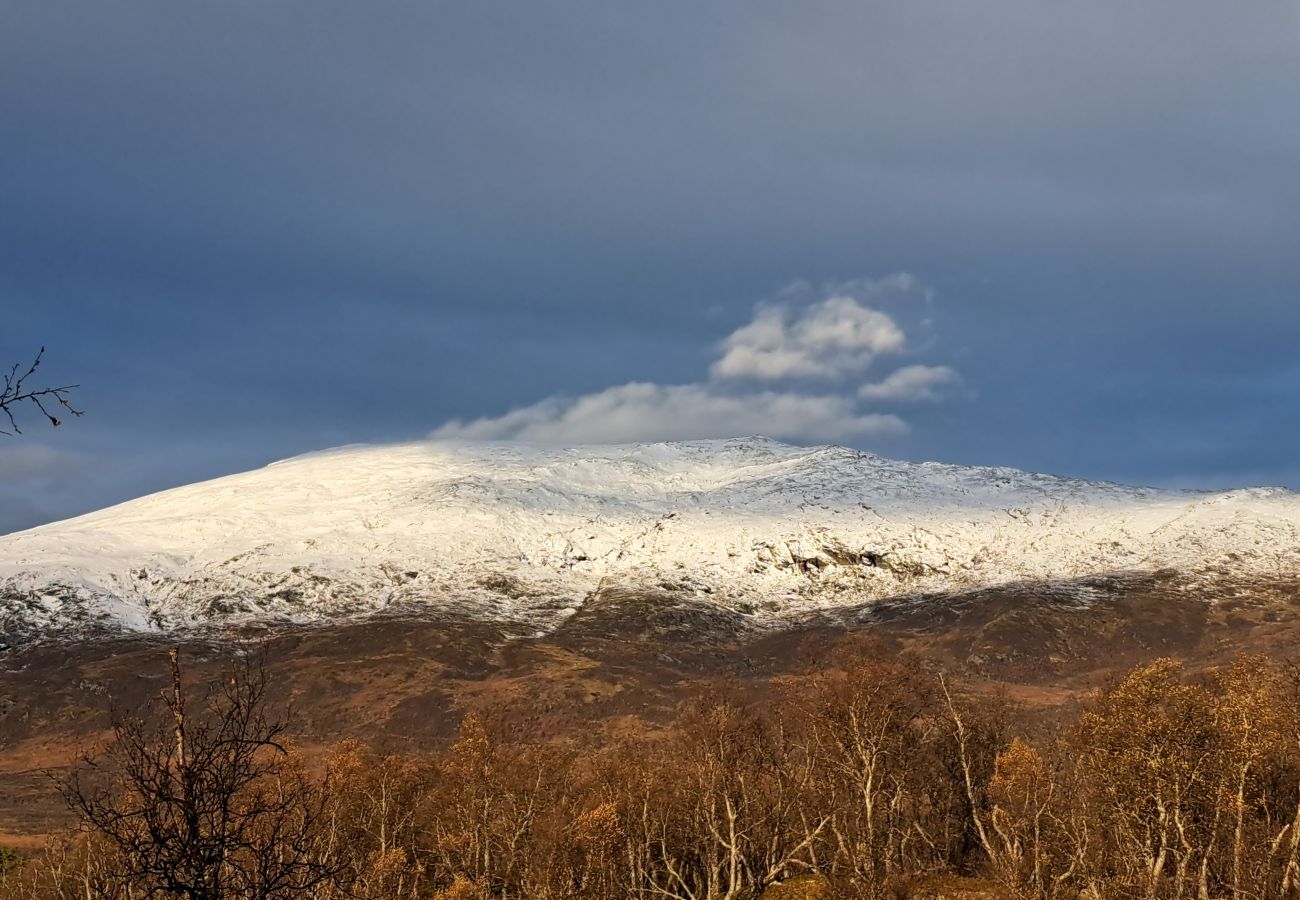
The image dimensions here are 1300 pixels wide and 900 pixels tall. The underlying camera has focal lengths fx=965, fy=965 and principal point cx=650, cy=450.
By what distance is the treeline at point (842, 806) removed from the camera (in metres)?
42.5

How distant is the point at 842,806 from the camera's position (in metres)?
62.8

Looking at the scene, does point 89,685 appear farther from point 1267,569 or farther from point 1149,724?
point 1267,569

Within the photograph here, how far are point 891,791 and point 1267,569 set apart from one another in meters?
174

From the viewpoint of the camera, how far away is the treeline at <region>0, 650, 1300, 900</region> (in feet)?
139

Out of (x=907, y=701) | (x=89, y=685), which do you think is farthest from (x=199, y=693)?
(x=907, y=701)

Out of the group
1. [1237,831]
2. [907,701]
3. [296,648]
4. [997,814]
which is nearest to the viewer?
[1237,831]

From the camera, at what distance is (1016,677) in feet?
532

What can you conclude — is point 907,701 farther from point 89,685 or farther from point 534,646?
point 89,685

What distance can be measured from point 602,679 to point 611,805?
103 metres

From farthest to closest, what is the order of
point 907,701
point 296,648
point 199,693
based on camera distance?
point 296,648 < point 199,693 < point 907,701

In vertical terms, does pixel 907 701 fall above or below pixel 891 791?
above

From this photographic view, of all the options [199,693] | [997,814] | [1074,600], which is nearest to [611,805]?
[997,814]

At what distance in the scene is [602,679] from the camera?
162 meters

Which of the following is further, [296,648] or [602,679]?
[296,648]
